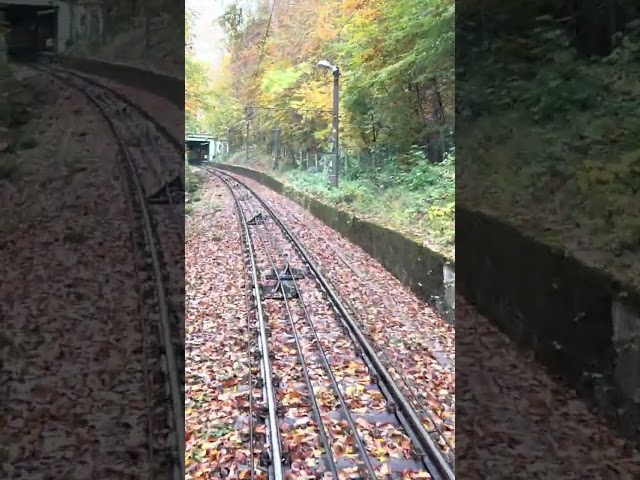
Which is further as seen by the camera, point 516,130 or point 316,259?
point 316,259

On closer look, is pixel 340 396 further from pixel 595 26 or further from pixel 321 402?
pixel 595 26

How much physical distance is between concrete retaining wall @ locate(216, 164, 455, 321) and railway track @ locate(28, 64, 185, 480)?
3.32 meters

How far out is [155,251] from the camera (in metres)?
2.51

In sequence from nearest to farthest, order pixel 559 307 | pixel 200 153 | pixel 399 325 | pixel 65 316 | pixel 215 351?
pixel 65 316
pixel 559 307
pixel 215 351
pixel 399 325
pixel 200 153

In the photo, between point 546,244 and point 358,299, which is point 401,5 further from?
point 546,244

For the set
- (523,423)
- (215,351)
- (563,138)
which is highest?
(563,138)

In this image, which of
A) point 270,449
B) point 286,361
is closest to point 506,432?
point 270,449

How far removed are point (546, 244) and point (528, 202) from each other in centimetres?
23

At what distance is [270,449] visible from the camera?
3.28 metres

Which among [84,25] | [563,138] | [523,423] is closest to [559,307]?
[523,423]

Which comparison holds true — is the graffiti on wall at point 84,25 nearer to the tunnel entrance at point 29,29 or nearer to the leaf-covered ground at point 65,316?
the tunnel entrance at point 29,29

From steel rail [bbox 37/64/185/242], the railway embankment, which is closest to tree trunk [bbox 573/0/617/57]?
the railway embankment

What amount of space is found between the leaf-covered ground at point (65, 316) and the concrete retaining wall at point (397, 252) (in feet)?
11.6

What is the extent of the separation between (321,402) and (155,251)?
6.19ft
